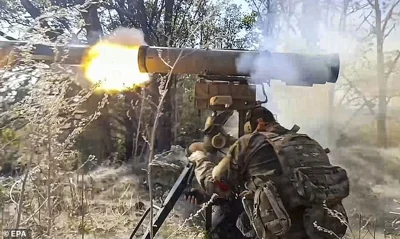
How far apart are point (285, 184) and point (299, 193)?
83 millimetres

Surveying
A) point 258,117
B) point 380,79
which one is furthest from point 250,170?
point 380,79

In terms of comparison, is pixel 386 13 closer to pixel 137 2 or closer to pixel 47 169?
pixel 137 2

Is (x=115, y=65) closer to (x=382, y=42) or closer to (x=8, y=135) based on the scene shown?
(x=8, y=135)

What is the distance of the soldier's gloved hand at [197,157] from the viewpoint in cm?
250

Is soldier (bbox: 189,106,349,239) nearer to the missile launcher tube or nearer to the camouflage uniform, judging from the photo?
the camouflage uniform

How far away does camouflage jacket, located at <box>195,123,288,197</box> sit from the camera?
6.86 feet


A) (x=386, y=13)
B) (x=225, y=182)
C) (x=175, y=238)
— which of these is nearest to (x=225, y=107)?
(x=225, y=182)

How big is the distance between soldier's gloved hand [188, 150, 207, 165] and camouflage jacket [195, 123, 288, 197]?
198 mm

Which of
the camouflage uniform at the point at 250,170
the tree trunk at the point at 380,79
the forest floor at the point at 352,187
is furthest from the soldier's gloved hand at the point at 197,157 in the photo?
the tree trunk at the point at 380,79

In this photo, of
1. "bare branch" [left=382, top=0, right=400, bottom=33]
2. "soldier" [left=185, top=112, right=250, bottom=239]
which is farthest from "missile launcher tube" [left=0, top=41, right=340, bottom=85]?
"bare branch" [left=382, top=0, right=400, bottom=33]

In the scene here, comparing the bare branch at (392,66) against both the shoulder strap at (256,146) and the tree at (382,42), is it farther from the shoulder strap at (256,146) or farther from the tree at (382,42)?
the shoulder strap at (256,146)

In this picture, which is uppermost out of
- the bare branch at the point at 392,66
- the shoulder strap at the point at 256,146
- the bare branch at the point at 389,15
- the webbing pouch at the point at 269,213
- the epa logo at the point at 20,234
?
the bare branch at the point at 389,15

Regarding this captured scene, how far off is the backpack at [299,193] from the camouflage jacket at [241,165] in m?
0.05

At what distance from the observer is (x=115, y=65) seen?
2.52m
